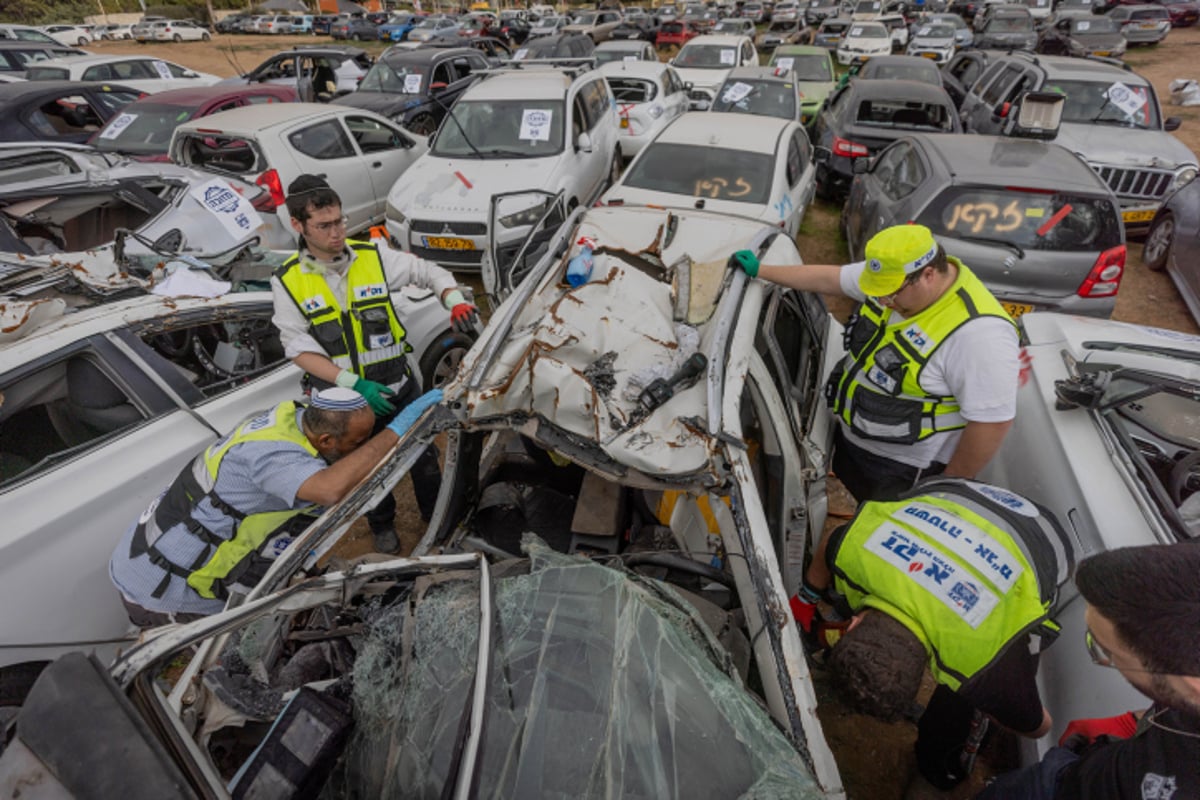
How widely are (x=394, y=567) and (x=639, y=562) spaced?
2.91 feet

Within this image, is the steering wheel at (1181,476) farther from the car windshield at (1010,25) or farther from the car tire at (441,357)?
the car windshield at (1010,25)

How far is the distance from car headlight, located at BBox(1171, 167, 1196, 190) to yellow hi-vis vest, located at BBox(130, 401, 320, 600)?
8.12 meters

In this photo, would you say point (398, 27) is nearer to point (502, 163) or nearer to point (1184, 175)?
point (502, 163)

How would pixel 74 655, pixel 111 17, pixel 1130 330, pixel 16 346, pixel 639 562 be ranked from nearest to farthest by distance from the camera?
pixel 74 655 < pixel 639 562 < pixel 16 346 < pixel 1130 330 < pixel 111 17

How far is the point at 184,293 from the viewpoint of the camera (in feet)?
10.3

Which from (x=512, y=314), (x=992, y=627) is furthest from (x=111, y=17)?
(x=992, y=627)

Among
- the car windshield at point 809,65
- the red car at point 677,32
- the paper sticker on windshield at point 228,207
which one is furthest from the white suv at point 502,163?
the red car at point 677,32

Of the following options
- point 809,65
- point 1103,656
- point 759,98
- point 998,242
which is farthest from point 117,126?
point 809,65

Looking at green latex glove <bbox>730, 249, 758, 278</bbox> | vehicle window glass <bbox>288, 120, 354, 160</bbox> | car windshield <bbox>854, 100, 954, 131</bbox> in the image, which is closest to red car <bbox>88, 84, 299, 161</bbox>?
vehicle window glass <bbox>288, 120, 354, 160</bbox>

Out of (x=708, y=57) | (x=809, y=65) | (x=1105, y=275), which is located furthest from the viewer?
(x=708, y=57)

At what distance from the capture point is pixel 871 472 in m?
2.79

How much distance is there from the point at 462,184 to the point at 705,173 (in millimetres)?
2447

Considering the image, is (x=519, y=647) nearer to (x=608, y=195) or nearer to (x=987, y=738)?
(x=987, y=738)

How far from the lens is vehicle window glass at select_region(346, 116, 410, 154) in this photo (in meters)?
6.78
